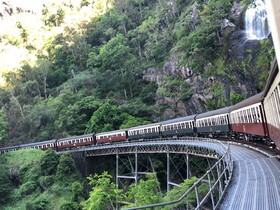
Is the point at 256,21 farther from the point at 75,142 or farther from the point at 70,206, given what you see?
the point at 70,206

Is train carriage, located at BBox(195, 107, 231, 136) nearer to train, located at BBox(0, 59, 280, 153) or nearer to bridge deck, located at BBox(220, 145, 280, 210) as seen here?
train, located at BBox(0, 59, 280, 153)

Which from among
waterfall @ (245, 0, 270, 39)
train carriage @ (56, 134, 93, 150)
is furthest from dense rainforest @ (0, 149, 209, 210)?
waterfall @ (245, 0, 270, 39)

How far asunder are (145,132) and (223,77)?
11551mm

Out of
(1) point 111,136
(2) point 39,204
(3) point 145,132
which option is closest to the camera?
(2) point 39,204

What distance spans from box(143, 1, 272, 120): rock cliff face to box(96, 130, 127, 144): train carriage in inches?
444

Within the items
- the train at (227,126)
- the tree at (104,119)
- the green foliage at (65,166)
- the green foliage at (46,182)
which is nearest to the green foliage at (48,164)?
the green foliage at (65,166)

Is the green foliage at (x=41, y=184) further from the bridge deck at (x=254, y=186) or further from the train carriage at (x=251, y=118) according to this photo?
the bridge deck at (x=254, y=186)

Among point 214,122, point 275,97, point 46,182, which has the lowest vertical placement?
Answer: point 46,182

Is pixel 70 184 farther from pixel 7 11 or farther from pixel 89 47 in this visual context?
pixel 7 11

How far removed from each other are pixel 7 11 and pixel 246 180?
329 feet

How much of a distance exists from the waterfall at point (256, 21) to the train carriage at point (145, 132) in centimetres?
1560

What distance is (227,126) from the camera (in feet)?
85.7

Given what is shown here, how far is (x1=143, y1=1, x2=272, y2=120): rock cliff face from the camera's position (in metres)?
38.8

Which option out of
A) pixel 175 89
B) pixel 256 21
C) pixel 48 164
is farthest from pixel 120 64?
pixel 48 164
